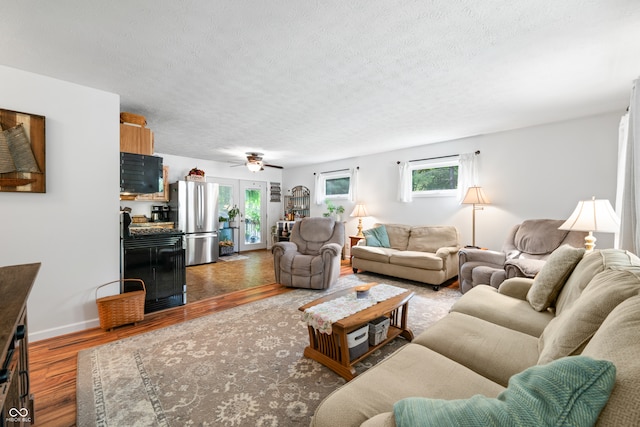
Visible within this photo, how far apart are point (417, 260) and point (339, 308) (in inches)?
88.8

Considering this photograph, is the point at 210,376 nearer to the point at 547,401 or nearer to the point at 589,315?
the point at 547,401

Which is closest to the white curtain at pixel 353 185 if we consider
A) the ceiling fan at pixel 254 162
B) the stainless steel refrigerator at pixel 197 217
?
the ceiling fan at pixel 254 162

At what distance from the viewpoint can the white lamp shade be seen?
234cm

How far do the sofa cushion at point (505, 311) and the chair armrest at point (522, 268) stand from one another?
74cm

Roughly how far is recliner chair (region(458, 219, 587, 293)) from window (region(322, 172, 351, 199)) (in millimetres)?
3292

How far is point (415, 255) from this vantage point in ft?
13.1

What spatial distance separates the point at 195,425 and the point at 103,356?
1230 millimetres

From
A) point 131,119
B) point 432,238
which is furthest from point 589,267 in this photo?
point 131,119

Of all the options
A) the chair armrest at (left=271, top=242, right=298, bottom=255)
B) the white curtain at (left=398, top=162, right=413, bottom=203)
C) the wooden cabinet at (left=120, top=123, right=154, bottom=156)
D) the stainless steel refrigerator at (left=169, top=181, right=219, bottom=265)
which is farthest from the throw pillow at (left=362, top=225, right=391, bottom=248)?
the wooden cabinet at (left=120, top=123, right=154, bottom=156)

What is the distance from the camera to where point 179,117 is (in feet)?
11.2

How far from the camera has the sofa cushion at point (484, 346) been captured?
126cm

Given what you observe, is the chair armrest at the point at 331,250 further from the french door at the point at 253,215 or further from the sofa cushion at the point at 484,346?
the french door at the point at 253,215

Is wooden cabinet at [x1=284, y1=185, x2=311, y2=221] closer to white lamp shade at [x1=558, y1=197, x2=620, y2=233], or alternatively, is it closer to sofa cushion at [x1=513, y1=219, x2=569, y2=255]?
sofa cushion at [x1=513, y1=219, x2=569, y2=255]

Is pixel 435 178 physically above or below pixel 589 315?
above
